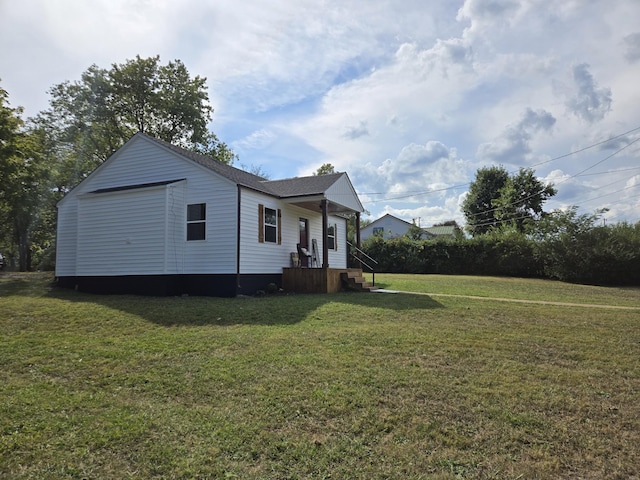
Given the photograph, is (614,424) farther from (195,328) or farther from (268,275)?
(268,275)

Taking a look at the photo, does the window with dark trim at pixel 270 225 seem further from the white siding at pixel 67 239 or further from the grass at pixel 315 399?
the white siding at pixel 67 239

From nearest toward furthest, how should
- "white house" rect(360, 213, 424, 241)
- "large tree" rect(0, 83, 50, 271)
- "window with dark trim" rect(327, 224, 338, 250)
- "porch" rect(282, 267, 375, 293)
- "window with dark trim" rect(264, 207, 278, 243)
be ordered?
"porch" rect(282, 267, 375, 293) < "window with dark trim" rect(264, 207, 278, 243) < "large tree" rect(0, 83, 50, 271) < "window with dark trim" rect(327, 224, 338, 250) < "white house" rect(360, 213, 424, 241)

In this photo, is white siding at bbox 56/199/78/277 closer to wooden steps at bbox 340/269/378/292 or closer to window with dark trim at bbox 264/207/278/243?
window with dark trim at bbox 264/207/278/243

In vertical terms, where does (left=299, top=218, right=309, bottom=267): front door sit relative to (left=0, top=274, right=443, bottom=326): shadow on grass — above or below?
above

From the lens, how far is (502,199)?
44031mm

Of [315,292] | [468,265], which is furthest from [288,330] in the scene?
[468,265]

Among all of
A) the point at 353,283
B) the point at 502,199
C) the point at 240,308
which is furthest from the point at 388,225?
the point at 240,308

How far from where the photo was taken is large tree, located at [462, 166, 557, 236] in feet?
142

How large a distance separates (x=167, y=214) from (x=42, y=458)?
33.8 ft

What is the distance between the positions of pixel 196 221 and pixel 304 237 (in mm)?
4913

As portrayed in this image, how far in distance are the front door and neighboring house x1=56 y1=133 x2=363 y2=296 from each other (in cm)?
142

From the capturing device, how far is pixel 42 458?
3346mm

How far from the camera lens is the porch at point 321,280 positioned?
13883 mm

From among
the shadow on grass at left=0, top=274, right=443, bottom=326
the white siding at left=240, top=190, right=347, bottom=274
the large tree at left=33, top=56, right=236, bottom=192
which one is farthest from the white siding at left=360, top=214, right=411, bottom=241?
the shadow on grass at left=0, top=274, right=443, bottom=326
